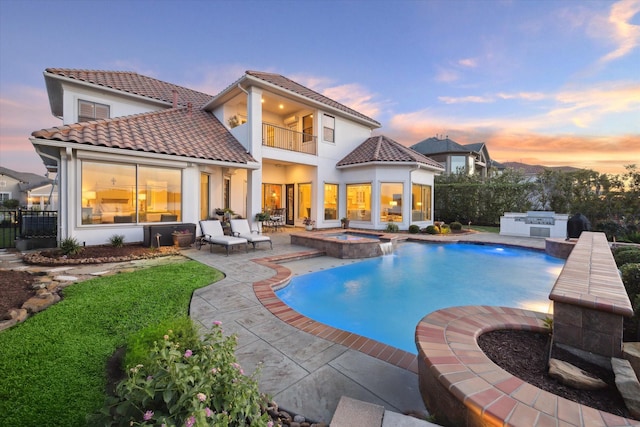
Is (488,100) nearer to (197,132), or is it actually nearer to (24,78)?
(197,132)

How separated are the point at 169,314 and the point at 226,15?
14399 mm

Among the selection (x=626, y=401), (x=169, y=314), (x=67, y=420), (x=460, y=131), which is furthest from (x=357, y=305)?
(x=460, y=131)

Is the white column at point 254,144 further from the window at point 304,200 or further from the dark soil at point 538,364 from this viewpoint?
the dark soil at point 538,364

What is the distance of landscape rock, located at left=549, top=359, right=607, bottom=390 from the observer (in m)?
1.91

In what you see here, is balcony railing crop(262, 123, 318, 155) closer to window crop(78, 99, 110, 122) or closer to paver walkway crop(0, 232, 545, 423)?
window crop(78, 99, 110, 122)

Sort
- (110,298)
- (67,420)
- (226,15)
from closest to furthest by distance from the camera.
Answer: (67,420), (110,298), (226,15)

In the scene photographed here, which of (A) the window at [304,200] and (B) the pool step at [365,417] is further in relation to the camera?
(A) the window at [304,200]

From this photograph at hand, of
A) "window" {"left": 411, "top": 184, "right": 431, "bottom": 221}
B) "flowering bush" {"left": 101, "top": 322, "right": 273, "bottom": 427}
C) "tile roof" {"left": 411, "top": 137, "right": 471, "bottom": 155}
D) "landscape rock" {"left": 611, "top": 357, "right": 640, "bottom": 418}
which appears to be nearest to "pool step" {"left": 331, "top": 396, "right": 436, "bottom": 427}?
"flowering bush" {"left": 101, "top": 322, "right": 273, "bottom": 427}

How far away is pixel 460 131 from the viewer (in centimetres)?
3088

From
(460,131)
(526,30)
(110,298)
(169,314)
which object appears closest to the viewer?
(169,314)

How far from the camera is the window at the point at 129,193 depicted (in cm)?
845

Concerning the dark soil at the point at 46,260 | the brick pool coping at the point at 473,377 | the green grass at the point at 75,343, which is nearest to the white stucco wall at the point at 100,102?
the dark soil at the point at 46,260

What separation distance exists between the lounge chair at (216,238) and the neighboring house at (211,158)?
1.18 meters

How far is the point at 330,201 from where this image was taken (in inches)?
637
